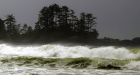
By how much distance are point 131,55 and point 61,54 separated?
10435 millimetres

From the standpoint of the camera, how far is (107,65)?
70.7 feet

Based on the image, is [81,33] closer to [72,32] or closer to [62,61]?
[72,32]

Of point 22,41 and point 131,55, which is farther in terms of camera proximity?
point 22,41

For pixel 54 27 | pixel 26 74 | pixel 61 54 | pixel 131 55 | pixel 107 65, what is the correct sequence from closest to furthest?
pixel 26 74 < pixel 107 65 < pixel 131 55 < pixel 61 54 < pixel 54 27

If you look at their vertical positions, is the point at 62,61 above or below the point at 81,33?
below

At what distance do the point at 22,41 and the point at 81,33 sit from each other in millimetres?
18543

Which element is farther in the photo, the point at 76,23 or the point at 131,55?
the point at 76,23

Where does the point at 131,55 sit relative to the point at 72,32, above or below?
below

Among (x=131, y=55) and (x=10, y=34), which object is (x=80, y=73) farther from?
(x=10, y=34)

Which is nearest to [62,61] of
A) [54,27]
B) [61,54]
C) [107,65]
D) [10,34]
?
[107,65]

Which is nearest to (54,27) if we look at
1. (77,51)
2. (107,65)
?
(77,51)

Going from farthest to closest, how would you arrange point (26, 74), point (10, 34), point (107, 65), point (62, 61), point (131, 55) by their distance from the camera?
1. point (10, 34)
2. point (131, 55)
3. point (62, 61)
4. point (107, 65)
5. point (26, 74)

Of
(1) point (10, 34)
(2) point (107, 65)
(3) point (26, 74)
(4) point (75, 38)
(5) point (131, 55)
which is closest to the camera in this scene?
(3) point (26, 74)

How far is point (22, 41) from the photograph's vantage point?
97938 mm
